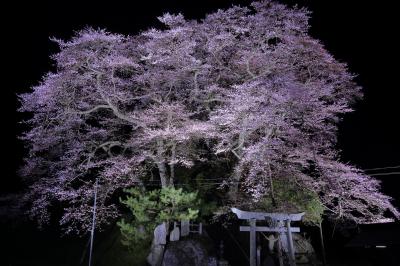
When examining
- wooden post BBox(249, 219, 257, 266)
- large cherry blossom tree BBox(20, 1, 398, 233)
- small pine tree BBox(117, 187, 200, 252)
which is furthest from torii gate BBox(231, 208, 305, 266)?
small pine tree BBox(117, 187, 200, 252)

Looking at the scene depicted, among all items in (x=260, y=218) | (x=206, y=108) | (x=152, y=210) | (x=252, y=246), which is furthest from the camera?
(x=206, y=108)

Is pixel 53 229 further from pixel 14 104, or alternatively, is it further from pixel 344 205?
pixel 344 205

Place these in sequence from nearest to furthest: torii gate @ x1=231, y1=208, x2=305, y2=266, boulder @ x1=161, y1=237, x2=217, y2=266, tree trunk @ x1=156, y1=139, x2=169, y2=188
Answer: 1. torii gate @ x1=231, y1=208, x2=305, y2=266
2. boulder @ x1=161, y1=237, x2=217, y2=266
3. tree trunk @ x1=156, y1=139, x2=169, y2=188

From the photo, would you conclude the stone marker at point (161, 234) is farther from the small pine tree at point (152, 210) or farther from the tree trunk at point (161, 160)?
the tree trunk at point (161, 160)

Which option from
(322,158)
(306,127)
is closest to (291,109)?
(306,127)

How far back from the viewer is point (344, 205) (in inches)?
481

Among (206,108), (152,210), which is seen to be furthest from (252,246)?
(206,108)

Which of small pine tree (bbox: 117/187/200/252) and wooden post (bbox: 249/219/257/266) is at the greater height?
small pine tree (bbox: 117/187/200/252)

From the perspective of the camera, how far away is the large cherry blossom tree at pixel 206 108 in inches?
456

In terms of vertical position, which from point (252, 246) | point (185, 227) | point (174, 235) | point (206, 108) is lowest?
point (252, 246)

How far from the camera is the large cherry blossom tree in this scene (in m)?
11.6

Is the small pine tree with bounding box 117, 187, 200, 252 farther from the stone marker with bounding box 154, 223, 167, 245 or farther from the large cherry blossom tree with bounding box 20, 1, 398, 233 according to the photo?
the large cherry blossom tree with bounding box 20, 1, 398, 233

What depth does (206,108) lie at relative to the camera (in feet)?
45.4

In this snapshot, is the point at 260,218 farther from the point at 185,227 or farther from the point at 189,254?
the point at 185,227
